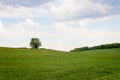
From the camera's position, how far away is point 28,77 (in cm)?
3531

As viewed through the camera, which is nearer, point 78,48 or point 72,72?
point 72,72

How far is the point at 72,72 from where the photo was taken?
126ft

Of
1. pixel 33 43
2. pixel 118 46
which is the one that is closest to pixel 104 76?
pixel 118 46

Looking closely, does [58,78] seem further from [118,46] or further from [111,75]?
[118,46]

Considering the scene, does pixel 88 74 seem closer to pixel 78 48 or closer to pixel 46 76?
pixel 46 76

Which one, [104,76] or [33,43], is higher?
[33,43]

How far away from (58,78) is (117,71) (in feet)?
28.9

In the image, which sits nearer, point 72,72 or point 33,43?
point 72,72

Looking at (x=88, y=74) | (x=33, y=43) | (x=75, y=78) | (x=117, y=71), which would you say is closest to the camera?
(x=75, y=78)

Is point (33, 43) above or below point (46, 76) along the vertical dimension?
above

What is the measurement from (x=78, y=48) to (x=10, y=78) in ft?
253

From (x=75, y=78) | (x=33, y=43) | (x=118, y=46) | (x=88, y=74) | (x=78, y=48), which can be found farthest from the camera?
(x=33, y=43)

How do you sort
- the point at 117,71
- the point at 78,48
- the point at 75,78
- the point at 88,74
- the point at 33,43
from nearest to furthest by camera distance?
the point at 75,78, the point at 88,74, the point at 117,71, the point at 78,48, the point at 33,43

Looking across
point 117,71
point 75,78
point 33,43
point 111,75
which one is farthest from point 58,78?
point 33,43
